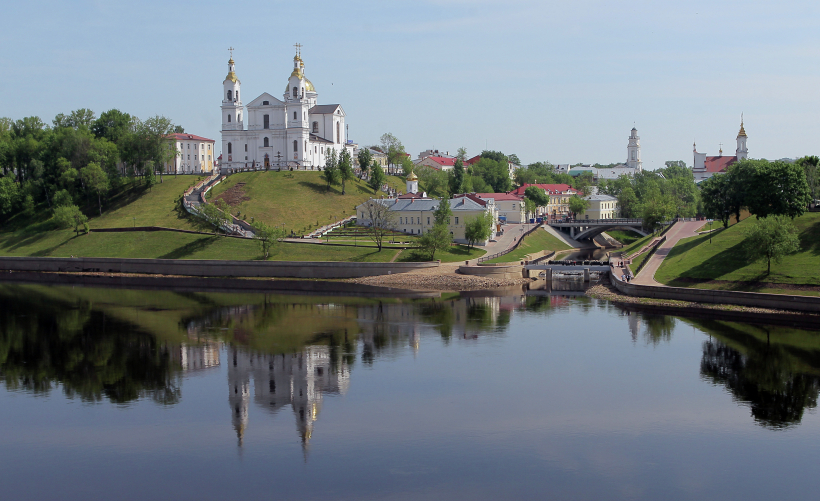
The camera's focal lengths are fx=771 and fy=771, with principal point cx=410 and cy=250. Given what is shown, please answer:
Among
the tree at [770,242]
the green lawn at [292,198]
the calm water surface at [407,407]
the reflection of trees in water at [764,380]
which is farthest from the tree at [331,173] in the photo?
the reflection of trees in water at [764,380]

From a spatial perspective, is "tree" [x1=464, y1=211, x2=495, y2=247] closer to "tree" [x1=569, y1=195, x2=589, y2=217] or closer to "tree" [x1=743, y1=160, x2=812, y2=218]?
"tree" [x1=743, y1=160, x2=812, y2=218]

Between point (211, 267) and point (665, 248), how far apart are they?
4275 cm

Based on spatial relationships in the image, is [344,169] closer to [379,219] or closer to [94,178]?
[379,219]

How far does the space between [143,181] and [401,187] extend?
34975 mm

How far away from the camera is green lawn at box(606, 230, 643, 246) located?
104113 mm

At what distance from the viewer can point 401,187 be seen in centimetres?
11012

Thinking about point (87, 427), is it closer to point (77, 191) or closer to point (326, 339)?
point (326, 339)

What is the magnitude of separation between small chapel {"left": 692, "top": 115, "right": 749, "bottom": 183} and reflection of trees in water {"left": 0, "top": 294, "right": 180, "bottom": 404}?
148101 mm

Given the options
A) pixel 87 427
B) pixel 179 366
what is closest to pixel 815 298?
pixel 179 366

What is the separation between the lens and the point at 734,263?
57.4 metres

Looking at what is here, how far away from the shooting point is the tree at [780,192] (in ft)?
203

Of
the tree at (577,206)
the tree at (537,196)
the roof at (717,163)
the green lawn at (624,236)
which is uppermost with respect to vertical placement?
the roof at (717,163)

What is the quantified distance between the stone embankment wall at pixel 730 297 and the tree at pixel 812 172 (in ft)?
77.8

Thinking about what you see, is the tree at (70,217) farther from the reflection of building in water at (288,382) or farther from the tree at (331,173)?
the reflection of building in water at (288,382)
